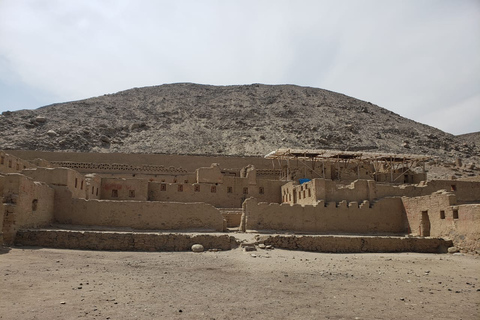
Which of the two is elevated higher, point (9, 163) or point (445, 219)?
point (9, 163)

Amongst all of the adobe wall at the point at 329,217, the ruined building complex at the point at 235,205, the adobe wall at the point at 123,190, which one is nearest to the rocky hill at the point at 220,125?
the ruined building complex at the point at 235,205

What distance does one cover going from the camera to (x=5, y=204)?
1231 cm

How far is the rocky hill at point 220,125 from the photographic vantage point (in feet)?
165

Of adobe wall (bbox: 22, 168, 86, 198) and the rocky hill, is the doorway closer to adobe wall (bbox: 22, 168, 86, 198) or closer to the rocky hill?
adobe wall (bbox: 22, 168, 86, 198)

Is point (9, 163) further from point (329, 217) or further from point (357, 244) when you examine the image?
point (357, 244)

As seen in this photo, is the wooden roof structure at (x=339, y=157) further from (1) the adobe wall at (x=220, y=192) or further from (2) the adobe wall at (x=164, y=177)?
(2) the adobe wall at (x=164, y=177)

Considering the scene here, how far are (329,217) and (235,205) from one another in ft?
21.7

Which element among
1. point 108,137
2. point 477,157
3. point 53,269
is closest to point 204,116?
point 108,137

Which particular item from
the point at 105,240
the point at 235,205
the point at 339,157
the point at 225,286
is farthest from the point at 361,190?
the point at 225,286

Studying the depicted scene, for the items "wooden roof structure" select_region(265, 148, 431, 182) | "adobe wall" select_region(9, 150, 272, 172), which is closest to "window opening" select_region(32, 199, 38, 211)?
"wooden roof structure" select_region(265, 148, 431, 182)

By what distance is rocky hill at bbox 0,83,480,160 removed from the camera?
50.3m

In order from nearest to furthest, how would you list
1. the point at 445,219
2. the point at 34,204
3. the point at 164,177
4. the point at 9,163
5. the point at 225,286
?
1. the point at 225,286
2. the point at 34,204
3. the point at 445,219
4. the point at 9,163
5. the point at 164,177

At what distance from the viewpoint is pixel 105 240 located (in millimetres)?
13055

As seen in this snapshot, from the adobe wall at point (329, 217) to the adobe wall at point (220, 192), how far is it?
494cm
